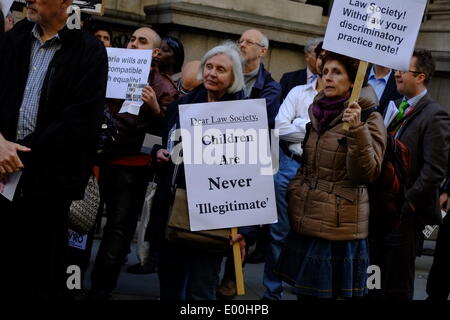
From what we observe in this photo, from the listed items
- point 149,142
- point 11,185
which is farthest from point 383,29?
point 11,185

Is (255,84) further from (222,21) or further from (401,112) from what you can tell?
(222,21)

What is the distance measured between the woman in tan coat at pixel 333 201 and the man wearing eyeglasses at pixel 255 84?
43 cm

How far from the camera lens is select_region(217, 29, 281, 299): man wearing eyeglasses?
5.81m

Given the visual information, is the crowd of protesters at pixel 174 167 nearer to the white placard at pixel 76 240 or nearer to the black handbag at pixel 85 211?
the white placard at pixel 76 240

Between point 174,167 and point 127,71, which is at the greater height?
point 127,71

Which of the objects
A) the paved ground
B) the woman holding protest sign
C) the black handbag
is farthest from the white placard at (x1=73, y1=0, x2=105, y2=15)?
the woman holding protest sign

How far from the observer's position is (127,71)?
622cm

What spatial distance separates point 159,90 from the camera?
637 centimetres

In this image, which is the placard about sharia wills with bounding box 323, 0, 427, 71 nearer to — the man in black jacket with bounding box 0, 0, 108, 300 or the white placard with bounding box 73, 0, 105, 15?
the man in black jacket with bounding box 0, 0, 108, 300

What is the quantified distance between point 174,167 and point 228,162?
12.7 inches

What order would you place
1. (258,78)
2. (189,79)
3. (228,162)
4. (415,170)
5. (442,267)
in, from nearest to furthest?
(228,162), (415,170), (258,78), (442,267), (189,79)

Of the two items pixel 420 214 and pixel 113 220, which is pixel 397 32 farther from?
pixel 113 220

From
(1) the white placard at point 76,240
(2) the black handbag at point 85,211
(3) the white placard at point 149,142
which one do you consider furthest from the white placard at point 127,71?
(1) the white placard at point 76,240

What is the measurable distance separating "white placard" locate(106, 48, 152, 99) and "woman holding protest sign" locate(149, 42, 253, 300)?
3.56 feet
